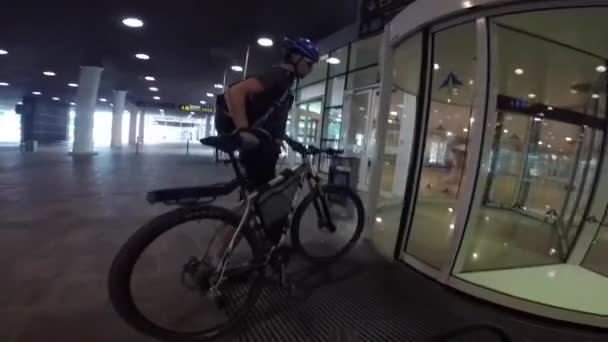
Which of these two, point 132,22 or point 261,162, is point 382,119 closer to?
point 261,162

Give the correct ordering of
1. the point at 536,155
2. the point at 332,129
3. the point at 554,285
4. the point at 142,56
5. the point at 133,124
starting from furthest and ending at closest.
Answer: the point at 133,124, the point at 332,129, the point at 142,56, the point at 536,155, the point at 554,285

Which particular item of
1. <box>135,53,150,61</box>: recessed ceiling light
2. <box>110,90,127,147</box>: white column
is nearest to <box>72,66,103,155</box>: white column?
<box>135,53,150,61</box>: recessed ceiling light

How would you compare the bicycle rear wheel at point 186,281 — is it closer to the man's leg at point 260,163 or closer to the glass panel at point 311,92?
the man's leg at point 260,163

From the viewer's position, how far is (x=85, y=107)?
12.1 m

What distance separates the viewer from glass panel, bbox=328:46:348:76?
9.75 metres

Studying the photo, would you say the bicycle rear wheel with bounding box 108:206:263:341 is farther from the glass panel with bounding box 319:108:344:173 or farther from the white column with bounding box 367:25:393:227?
the glass panel with bounding box 319:108:344:173

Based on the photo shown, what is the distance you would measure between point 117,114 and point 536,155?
20.6 m

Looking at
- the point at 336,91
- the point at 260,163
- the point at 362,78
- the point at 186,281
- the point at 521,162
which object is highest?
the point at 362,78

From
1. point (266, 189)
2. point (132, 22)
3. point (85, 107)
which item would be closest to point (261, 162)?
point (266, 189)

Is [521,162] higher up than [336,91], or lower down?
lower down

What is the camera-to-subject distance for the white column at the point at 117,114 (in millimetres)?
18906

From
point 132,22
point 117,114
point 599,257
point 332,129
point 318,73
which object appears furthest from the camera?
point 117,114

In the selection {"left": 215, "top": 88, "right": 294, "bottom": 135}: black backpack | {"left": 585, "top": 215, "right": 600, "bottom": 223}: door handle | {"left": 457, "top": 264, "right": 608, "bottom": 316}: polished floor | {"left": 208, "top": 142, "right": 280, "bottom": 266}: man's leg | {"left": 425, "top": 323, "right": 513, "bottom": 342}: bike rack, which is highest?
{"left": 215, "top": 88, "right": 294, "bottom": 135}: black backpack

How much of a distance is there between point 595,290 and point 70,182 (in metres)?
7.69
